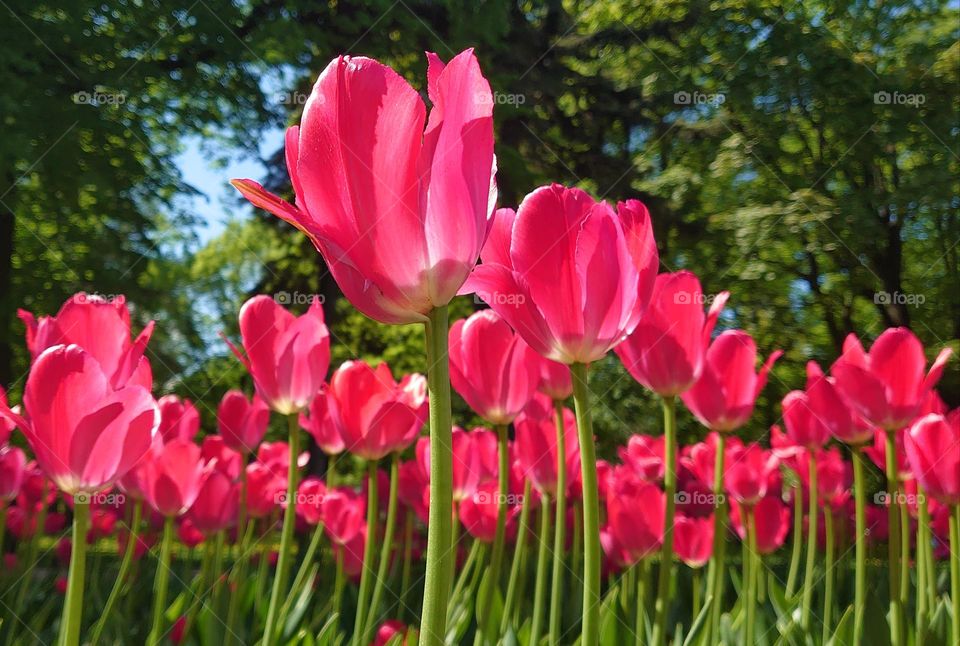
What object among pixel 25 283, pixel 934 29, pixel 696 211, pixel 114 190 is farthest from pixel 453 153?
pixel 934 29

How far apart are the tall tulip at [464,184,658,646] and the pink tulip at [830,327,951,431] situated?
925 millimetres

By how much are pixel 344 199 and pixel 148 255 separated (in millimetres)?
8051

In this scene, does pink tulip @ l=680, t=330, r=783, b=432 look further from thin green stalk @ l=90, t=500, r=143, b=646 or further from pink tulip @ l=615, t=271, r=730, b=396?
thin green stalk @ l=90, t=500, r=143, b=646

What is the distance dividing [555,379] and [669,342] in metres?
0.36

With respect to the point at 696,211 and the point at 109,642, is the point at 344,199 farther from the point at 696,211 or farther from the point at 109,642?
the point at 696,211

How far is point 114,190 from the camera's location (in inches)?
272

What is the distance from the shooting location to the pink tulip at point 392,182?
22.4 inches
